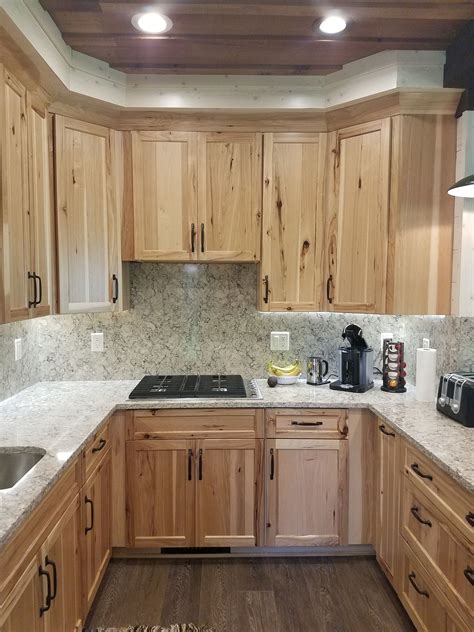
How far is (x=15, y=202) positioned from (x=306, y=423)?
1.78 meters

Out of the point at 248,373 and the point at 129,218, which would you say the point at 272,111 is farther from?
the point at 248,373

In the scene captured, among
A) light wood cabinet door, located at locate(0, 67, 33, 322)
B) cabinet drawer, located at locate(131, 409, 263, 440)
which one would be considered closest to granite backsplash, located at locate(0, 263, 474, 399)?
cabinet drawer, located at locate(131, 409, 263, 440)

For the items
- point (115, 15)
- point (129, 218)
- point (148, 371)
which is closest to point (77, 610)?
point (148, 371)

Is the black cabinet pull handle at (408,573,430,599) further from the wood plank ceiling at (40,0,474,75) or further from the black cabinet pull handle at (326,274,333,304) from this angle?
the wood plank ceiling at (40,0,474,75)

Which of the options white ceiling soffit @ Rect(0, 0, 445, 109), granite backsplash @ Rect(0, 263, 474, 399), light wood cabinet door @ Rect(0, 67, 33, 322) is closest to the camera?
light wood cabinet door @ Rect(0, 67, 33, 322)

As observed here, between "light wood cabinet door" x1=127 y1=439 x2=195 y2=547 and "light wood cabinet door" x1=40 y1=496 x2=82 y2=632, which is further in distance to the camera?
"light wood cabinet door" x1=127 y1=439 x2=195 y2=547

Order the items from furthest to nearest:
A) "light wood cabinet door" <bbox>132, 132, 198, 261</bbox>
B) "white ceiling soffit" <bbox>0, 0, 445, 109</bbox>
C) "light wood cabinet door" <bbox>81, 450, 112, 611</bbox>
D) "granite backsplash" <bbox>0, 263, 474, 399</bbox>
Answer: "granite backsplash" <bbox>0, 263, 474, 399</bbox>
"light wood cabinet door" <bbox>132, 132, 198, 261</bbox>
"white ceiling soffit" <bbox>0, 0, 445, 109</bbox>
"light wood cabinet door" <bbox>81, 450, 112, 611</bbox>

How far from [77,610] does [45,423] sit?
0.76 m

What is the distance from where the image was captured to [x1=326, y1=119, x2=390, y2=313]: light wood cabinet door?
235cm

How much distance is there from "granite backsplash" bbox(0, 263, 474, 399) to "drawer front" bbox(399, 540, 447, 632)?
127 centimetres

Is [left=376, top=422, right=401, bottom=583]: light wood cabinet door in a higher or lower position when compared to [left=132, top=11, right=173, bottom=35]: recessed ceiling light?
lower

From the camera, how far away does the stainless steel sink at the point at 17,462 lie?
5.32 feet

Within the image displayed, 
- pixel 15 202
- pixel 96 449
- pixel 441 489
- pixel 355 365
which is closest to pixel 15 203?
pixel 15 202

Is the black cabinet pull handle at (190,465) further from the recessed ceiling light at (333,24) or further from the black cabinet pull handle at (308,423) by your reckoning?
the recessed ceiling light at (333,24)
